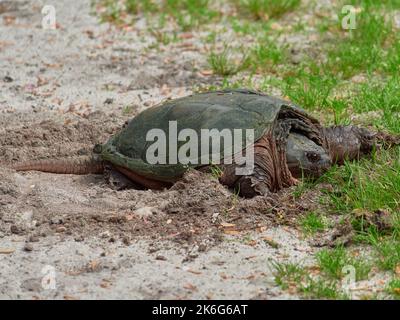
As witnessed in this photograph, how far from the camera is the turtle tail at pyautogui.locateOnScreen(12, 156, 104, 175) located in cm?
579

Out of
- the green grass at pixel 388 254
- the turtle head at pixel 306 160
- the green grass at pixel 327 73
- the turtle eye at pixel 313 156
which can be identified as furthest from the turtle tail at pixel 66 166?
the green grass at pixel 388 254

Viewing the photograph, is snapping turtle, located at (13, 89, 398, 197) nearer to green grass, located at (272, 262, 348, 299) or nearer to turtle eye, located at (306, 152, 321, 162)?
turtle eye, located at (306, 152, 321, 162)

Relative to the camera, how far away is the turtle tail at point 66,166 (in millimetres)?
5789

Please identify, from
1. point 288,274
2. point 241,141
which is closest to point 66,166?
point 241,141

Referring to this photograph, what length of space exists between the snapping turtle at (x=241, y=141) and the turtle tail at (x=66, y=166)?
13cm

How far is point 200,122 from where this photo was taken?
525 cm

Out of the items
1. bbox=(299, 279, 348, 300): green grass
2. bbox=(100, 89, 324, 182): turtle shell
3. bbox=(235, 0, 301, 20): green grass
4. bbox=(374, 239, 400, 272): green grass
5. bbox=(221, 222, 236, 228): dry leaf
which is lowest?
bbox=(299, 279, 348, 300): green grass

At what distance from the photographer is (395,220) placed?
461cm

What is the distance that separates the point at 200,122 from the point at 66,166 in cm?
104

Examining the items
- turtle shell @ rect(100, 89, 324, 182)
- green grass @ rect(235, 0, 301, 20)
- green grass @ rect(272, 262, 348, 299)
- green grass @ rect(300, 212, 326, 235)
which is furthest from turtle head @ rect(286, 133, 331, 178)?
green grass @ rect(235, 0, 301, 20)

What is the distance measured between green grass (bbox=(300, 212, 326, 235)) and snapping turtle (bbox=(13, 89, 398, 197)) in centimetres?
37

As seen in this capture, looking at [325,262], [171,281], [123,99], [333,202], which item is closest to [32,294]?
[171,281]

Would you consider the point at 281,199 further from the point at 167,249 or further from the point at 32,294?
the point at 32,294
